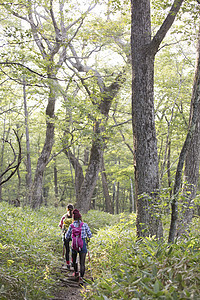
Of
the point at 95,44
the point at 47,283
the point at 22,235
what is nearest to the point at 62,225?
the point at 22,235

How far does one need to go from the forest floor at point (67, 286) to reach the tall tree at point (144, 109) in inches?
68.9

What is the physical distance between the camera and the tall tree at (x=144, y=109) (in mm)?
5367

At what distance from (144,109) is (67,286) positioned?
4.16 m

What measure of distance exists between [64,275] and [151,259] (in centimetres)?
346

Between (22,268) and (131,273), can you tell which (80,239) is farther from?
(131,273)

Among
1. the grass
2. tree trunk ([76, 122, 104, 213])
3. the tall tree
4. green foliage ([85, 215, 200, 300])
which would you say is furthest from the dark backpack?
tree trunk ([76, 122, 104, 213])

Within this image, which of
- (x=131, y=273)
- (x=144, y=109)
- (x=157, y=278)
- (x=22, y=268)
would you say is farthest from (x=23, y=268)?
(x=144, y=109)

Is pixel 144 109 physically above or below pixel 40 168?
above

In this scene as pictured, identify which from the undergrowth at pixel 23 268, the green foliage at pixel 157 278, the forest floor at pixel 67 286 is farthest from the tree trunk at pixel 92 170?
the green foliage at pixel 157 278

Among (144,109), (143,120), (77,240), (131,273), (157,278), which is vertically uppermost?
(144,109)

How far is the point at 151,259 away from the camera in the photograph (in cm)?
328

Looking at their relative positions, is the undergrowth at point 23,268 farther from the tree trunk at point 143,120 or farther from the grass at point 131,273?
the tree trunk at point 143,120

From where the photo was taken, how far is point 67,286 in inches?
205

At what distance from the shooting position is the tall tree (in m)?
5.37
